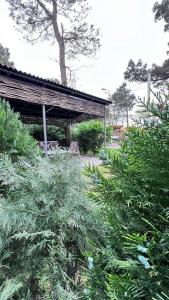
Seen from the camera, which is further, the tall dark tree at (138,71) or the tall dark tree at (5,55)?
the tall dark tree at (5,55)

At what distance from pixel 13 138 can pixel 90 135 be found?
15.4m

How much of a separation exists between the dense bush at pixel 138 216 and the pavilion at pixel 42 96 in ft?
24.7

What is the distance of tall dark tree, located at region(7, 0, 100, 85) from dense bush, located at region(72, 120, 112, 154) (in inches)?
161

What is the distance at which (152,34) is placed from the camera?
24.4 m

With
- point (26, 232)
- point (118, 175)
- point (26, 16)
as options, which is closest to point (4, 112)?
point (26, 232)

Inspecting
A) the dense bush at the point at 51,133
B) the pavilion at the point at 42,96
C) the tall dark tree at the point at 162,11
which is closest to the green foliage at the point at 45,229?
the pavilion at the point at 42,96

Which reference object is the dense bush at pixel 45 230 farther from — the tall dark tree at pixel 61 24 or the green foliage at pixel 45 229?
the tall dark tree at pixel 61 24

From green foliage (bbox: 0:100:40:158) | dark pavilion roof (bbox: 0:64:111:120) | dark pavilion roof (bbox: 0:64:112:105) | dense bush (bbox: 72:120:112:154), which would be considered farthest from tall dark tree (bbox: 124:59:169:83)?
green foliage (bbox: 0:100:40:158)

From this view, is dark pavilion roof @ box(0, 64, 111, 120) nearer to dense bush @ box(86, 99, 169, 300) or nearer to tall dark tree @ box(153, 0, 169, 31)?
dense bush @ box(86, 99, 169, 300)

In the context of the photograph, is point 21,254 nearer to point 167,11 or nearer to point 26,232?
point 26,232

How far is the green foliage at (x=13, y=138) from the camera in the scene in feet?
7.08

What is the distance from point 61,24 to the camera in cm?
2020

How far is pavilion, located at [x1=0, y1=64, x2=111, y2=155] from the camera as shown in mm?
8531

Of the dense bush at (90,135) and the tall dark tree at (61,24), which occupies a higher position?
the tall dark tree at (61,24)
